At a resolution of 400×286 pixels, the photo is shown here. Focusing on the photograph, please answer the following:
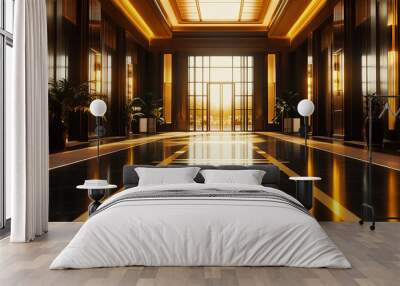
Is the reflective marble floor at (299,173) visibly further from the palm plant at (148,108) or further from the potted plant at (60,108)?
the palm plant at (148,108)

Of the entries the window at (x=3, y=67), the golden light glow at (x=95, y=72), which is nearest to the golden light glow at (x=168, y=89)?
the golden light glow at (x=95, y=72)

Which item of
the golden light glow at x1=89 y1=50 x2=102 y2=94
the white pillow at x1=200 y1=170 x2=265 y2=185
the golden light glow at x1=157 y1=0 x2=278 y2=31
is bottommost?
the white pillow at x1=200 y1=170 x2=265 y2=185

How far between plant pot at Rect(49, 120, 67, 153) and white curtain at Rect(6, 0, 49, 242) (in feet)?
29.6

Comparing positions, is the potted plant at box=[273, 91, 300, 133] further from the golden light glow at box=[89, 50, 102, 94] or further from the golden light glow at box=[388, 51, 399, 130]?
the golden light glow at box=[388, 51, 399, 130]

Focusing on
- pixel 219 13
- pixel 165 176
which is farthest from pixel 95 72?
pixel 165 176

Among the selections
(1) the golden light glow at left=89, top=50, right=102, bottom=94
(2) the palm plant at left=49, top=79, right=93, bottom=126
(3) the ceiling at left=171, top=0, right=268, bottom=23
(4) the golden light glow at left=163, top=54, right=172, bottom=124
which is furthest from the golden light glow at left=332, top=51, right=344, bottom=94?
(4) the golden light glow at left=163, top=54, right=172, bottom=124

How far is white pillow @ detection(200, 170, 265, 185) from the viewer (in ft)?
18.0

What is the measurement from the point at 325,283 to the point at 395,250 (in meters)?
1.17

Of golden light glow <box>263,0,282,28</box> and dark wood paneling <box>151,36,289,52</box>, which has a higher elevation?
golden light glow <box>263,0,282,28</box>

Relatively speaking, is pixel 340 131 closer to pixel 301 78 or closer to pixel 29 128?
pixel 301 78

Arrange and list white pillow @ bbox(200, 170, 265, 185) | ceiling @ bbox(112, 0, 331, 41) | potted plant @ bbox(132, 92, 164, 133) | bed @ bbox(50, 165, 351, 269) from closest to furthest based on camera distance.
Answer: bed @ bbox(50, 165, 351, 269) < white pillow @ bbox(200, 170, 265, 185) < ceiling @ bbox(112, 0, 331, 41) < potted plant @ bbox(132, 92, 164, 133)

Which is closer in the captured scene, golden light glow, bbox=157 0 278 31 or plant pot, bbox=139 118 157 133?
golden light glow, bbox=157 0 278 31

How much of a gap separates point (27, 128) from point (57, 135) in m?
9.47

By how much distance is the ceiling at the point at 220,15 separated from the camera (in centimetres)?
2188
